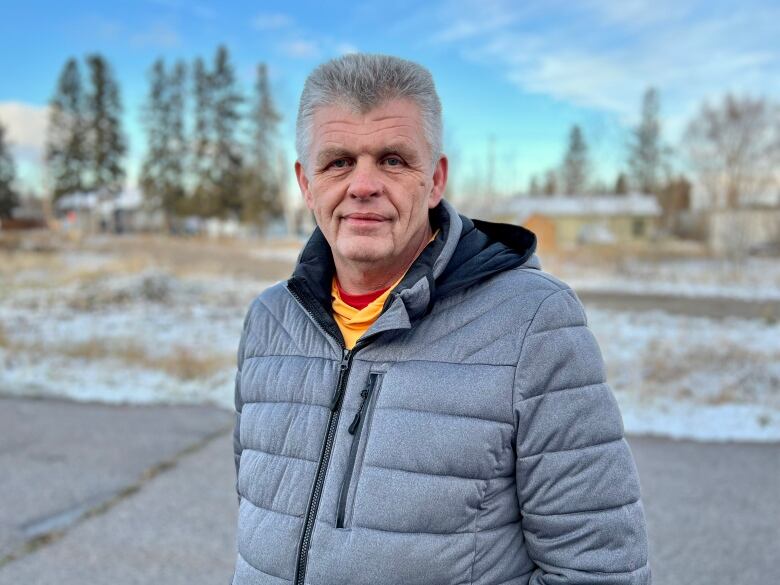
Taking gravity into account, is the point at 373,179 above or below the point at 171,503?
above

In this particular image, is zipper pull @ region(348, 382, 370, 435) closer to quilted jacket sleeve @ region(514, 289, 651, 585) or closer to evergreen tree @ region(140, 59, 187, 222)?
quilted jacket sleeve @ region(514, 289, 651, 585)

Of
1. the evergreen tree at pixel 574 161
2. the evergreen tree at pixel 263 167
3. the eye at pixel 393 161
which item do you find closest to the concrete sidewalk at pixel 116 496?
the eye at pixel 393 161

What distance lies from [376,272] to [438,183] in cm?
28

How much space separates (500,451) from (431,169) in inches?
27.9

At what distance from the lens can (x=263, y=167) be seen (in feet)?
192

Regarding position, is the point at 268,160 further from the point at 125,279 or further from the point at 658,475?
the point at 658,475

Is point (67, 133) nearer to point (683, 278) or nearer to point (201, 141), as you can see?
point (201, 141)

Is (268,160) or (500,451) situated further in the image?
(268,160)

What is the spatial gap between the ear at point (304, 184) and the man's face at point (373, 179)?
8 cm

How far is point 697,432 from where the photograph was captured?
20.5 feet

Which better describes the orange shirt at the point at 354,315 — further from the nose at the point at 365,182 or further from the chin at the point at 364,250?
the nose at the point at 365,182

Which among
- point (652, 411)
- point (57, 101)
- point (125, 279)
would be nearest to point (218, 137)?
point (57, 101)

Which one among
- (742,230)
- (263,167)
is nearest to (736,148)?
(742,230)

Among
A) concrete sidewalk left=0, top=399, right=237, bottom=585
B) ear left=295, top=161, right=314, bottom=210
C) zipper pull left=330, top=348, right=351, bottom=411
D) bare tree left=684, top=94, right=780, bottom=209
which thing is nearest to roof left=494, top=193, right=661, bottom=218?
bare tree left=684, top=94, right=780, bottom=209
